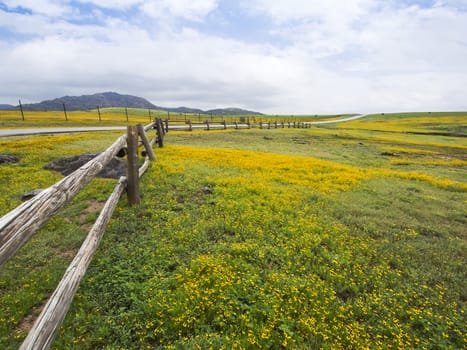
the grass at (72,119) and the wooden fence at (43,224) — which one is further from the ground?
the grass at (72,119)

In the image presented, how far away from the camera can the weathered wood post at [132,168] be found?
6.51 m

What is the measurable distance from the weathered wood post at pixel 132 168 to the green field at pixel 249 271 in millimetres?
389

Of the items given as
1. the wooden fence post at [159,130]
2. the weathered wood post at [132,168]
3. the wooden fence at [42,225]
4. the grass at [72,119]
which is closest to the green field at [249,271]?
the weathered wood post at [132,168]

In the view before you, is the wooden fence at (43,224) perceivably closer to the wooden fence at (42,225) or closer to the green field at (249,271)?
the wooden fence at (42,225)

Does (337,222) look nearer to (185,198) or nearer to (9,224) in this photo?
(185,198)

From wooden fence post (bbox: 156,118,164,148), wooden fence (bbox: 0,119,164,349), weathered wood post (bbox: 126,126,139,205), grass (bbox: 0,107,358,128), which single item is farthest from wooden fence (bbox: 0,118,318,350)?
grass (bbox: 0,107,358,128)

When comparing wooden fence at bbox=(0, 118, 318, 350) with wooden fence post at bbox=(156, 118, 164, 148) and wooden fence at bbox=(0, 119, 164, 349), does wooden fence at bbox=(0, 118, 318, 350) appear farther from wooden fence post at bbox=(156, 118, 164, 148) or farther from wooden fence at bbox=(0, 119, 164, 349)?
wooden fence post at bbox=(156, 118, 164, 148)

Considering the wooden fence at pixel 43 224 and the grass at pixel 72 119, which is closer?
the wooden fence at pixel 43 224

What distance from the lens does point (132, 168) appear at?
257 inches

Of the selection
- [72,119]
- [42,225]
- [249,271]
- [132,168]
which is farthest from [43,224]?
[72,119]

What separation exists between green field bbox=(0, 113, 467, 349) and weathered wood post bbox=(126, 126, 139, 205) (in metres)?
0.39

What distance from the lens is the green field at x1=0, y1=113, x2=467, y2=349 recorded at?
340cm

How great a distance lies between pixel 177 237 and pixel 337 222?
4486mm

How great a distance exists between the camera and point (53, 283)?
4.07 metres
